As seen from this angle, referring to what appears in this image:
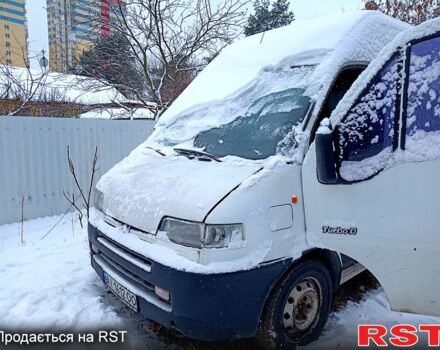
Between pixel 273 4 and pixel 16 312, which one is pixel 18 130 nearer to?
pixel 16 312

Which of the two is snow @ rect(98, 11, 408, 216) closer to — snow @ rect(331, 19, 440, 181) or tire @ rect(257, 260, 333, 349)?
snow @ rect(331, 19, 440, 181)

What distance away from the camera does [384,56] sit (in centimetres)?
225

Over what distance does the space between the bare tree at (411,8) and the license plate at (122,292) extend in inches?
434

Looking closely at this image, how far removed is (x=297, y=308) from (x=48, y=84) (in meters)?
9.68

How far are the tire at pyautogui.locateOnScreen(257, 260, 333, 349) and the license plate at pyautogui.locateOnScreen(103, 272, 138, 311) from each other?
904 mm

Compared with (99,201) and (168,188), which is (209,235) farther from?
(99,201)

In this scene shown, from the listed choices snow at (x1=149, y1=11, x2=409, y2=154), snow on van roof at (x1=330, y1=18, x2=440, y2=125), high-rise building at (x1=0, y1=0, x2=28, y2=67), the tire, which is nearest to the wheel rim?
the tire

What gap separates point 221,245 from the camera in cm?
217

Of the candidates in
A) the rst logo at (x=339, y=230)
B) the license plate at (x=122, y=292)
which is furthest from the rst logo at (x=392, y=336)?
the license plate at (x=122, y=292)

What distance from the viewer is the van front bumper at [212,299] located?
2.15m

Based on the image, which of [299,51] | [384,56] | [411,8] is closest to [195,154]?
[299,51]

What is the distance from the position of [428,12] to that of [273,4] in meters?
8.20

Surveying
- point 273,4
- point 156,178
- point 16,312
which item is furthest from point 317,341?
point 273,4

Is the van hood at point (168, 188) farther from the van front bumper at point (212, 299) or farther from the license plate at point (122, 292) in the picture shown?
the license plate at point (122, 292)
